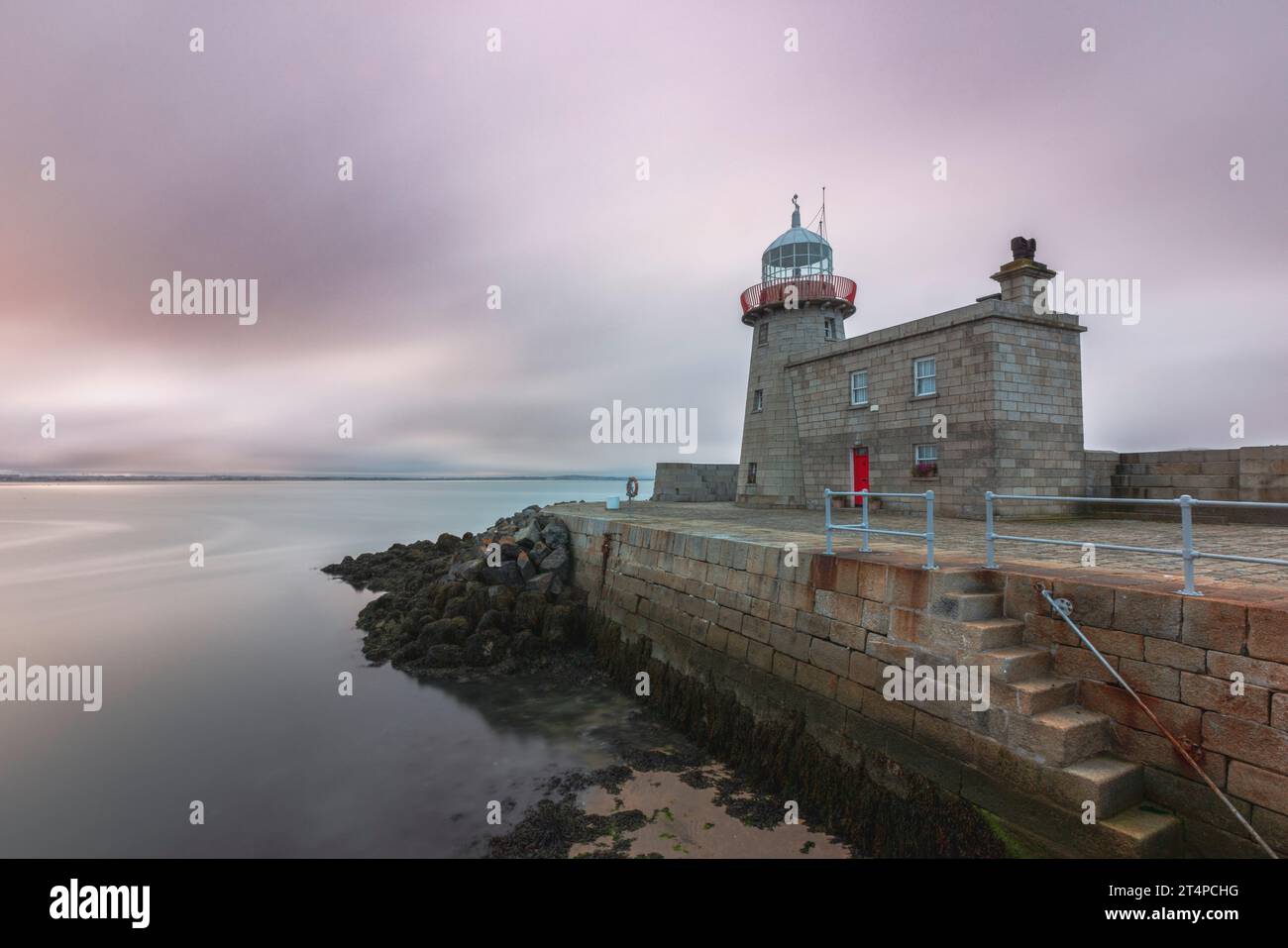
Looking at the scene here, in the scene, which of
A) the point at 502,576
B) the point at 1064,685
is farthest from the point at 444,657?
the point at 1064,685

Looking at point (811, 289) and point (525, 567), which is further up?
point (811, 289)

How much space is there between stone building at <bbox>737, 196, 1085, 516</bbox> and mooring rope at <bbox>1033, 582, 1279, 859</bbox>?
7588 millimetres

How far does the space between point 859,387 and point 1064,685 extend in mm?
10996

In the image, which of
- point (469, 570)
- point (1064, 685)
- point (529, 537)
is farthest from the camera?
point (529, 537)

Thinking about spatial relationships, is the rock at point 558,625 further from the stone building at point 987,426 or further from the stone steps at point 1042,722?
the stone steps at point 1042,722

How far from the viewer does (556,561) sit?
44.7 ft

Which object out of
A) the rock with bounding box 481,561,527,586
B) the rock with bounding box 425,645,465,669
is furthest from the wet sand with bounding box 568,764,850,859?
the rock with bounding box 481,561,527,586

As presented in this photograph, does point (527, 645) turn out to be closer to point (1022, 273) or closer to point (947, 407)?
point (947, 407)

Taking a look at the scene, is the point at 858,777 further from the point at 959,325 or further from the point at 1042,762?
the point at 959,325
